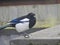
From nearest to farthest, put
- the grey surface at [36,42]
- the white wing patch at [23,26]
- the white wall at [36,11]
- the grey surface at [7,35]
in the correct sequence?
the grey surface at [36,42] → the white wing patch at [23,26] → the grey surface at [7,35] → the white wall at [36,11]

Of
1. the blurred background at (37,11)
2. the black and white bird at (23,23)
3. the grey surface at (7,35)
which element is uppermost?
the black and white bird at (23,23)

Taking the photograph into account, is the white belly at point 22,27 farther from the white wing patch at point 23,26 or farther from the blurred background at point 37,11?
the blurred background at point 37,11

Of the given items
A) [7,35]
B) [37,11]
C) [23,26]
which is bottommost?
[7,35]

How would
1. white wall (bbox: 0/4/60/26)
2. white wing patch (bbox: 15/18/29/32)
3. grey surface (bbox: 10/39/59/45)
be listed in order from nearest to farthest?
grey surface (bbox: 10/39/59/45) < white wing patch (bbox: 15/18/29/32) < white wall (bbox: 0/4/60/26)

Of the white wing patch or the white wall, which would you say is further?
the white wall

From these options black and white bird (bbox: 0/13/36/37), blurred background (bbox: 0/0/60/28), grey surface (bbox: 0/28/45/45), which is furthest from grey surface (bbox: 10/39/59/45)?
blurred background (bbox: 0/0/60/28)

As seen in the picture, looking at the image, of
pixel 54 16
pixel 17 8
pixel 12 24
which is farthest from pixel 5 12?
pixel 12 24

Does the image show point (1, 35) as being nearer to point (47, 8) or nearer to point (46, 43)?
point (47, 8)

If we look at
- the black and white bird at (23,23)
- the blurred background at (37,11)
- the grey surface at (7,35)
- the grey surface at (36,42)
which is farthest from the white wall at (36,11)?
the grey surface at (36,42)

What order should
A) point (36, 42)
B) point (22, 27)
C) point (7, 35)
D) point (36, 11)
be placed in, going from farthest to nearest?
point (36, 11) → point (7, 35) → point (22, 27) → point (36, 42)

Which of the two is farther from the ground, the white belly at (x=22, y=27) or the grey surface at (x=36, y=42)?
the grey surface at (x=36, y=42)

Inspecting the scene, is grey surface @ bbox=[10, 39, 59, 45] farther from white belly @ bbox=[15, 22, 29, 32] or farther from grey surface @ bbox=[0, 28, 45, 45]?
grey surface @ bbox=[0, 28, 45, 45]

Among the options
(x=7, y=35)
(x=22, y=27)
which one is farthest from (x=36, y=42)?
(x=7, y=35)

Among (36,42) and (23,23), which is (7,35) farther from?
(36,42)
